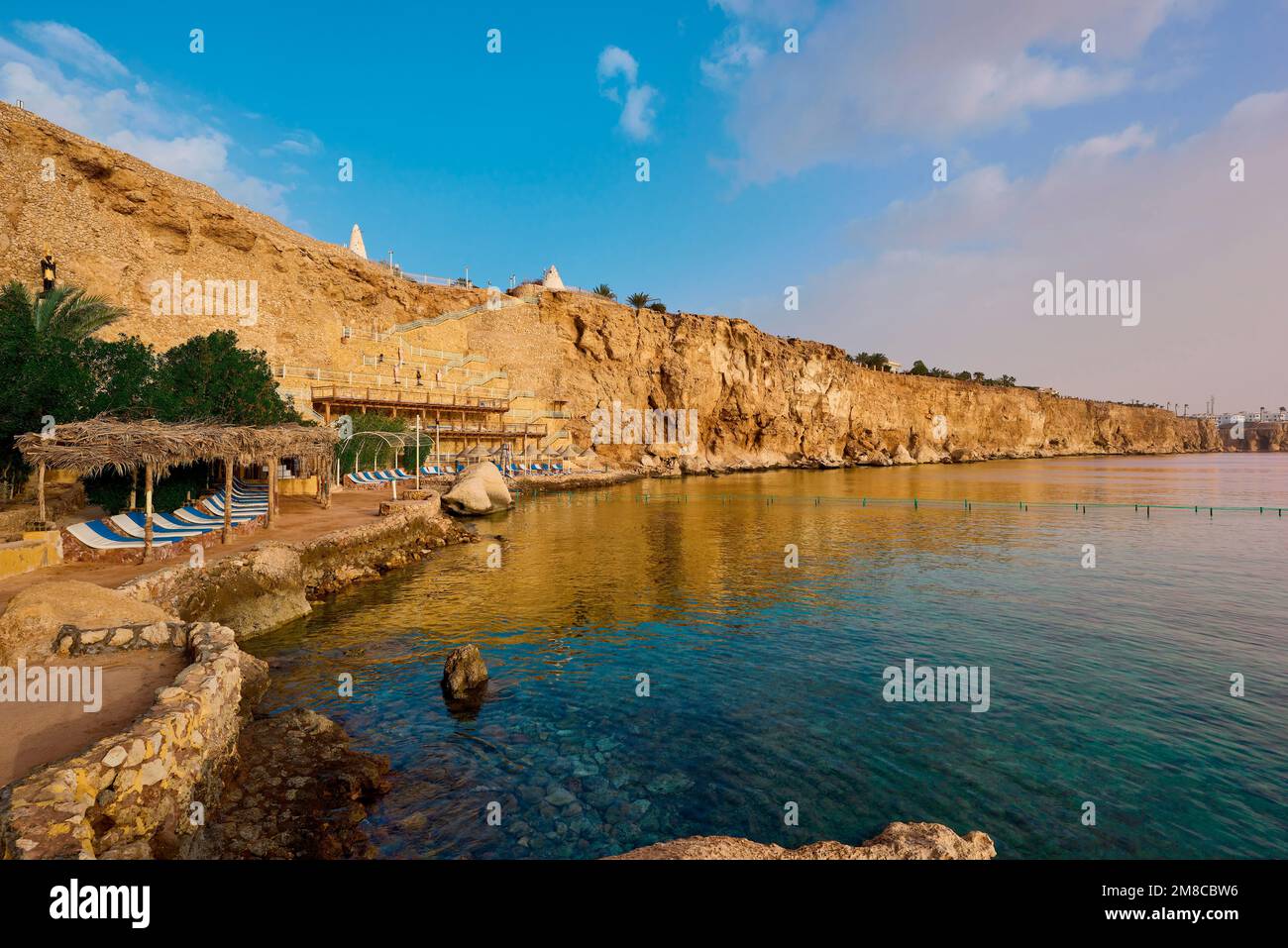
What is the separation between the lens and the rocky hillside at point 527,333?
35.7 meters

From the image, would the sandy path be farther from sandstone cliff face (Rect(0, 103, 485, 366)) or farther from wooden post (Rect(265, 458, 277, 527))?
sandstone cliff face (Rect(0, 103, 485, 366))

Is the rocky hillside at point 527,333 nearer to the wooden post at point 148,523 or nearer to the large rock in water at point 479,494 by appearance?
the large rock in water at point 479,494

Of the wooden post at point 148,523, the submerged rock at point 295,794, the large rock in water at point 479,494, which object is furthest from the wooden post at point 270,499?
the large rock in water at point 479,494

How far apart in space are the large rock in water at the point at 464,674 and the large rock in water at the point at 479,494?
21.6 meters

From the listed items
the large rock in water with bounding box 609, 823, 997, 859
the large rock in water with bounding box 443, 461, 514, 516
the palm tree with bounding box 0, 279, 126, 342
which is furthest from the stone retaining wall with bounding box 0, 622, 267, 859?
the large rock in water with bounding box 443, 461, 514, 516

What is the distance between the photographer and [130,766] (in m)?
4.96

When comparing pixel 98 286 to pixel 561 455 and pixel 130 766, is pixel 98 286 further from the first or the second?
pixel 130 766

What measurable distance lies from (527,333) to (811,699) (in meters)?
59.6

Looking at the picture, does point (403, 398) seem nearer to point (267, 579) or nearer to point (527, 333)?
point (527, 333)

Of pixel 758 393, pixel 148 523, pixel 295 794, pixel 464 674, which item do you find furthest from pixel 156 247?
pixel 758 393

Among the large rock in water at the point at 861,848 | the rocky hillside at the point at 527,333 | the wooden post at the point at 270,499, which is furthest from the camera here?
the rocky hillside at the point at 527,333

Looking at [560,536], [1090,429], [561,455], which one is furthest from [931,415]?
[560,536]

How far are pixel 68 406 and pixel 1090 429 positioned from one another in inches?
6709
